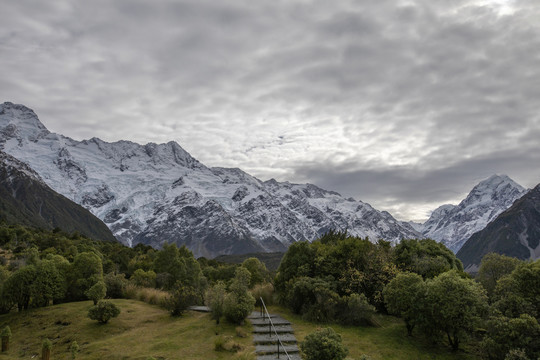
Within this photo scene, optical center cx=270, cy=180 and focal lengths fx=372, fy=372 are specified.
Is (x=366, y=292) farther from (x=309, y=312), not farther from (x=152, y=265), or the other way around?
(x=152, y=265)

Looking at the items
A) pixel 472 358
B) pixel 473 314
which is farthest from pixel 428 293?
pixel 472 358

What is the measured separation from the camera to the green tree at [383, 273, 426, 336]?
16891 millimetres

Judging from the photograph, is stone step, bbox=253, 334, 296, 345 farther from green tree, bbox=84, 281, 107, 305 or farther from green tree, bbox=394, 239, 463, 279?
green tree, bbox=394, 239, 463, 279

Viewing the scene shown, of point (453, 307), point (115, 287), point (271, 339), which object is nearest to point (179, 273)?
point (115, 287)

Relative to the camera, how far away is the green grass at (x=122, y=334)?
15.0 meters

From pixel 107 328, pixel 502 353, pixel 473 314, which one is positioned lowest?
pixel 107 328

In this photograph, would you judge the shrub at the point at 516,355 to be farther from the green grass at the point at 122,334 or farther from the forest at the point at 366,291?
the green grass at the point at 122,334

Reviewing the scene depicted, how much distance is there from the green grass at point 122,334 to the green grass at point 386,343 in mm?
4110

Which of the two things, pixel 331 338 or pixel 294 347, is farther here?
pixel 294 347

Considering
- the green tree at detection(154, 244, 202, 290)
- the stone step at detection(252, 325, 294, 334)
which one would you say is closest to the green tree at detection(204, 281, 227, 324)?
the stone step at detection(252, 325, 294, 334)

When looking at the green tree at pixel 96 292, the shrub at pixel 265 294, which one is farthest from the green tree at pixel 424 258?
the green tree at pixel 96 292

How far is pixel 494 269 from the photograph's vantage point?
20656 millimetres

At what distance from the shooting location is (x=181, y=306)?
20.7 metres

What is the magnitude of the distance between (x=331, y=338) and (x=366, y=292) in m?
11.3
